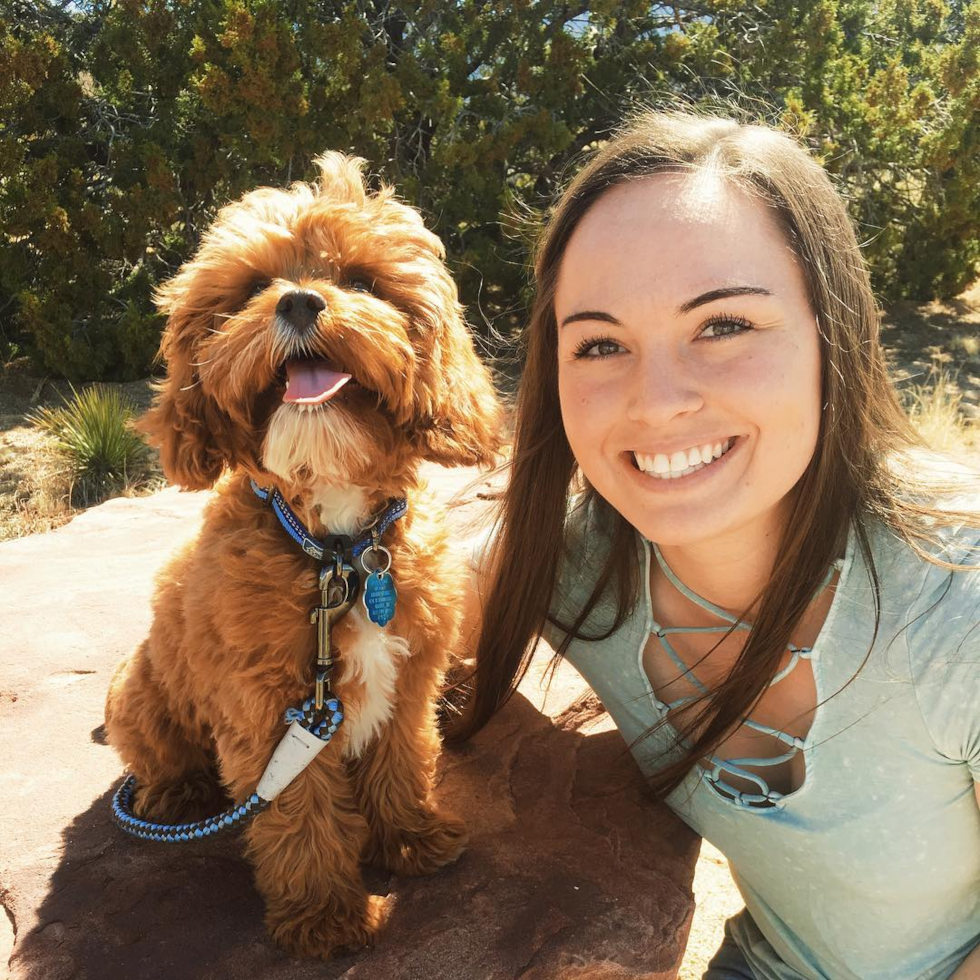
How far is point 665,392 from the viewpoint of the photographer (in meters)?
2.17

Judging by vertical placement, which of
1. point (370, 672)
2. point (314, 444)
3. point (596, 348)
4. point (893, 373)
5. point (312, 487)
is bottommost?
point (893, 373)

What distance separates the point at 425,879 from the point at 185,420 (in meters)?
1.51

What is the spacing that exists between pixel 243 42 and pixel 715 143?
280 inches

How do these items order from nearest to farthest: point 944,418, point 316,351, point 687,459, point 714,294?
1. point 714,294
2. point 687,459
3. point 316,351
4. point 944,418

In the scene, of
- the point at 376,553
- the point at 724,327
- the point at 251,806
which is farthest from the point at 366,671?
the point at 724,327

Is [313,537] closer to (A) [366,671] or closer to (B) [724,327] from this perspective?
(A) [366,671]

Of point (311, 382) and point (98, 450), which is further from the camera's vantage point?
point (98, 450)

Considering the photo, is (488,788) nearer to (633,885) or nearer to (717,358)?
(633,885)

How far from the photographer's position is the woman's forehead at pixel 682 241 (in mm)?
2176

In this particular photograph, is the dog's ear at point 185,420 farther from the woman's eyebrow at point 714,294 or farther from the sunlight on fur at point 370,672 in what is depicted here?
the woman's eyebrow at point 714,294

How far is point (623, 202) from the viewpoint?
7.72ft

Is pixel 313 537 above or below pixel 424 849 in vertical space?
above

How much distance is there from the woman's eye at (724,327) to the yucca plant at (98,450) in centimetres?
669

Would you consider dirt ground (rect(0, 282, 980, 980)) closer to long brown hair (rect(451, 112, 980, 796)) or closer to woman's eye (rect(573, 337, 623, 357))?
long brown hair (rect(451, 112, 980, 796))
